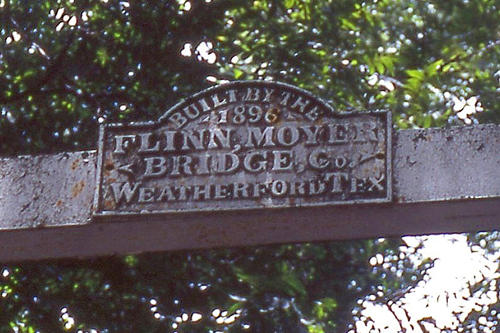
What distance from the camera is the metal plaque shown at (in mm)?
3783

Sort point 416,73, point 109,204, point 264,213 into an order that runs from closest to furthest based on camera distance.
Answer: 1. point 264,213
2. point 109,204
3. point 416,73

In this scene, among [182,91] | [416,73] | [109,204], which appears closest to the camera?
[109,204]

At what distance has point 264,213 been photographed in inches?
149

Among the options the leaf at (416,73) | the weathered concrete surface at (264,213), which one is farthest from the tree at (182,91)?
the weathered concrete surface at (264,213)

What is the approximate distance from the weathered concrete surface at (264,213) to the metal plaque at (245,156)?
53 mm

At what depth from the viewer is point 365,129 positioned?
3855 mm

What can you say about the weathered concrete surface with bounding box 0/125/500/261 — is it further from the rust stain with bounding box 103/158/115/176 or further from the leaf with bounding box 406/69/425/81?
the leaf with bounding box 406/69/425/81

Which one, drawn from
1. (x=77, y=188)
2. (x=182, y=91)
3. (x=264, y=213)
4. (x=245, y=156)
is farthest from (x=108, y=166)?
(x=182, y=91)

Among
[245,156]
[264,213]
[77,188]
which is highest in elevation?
[245,156]

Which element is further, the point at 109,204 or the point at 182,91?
the point at 182,91

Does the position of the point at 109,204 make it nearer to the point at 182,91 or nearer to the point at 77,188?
the point at 77,188

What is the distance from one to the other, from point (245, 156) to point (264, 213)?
0.84 ft

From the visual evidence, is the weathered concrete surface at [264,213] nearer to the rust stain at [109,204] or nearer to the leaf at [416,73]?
the rust stain at [109,204]

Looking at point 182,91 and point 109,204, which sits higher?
point 182,91
